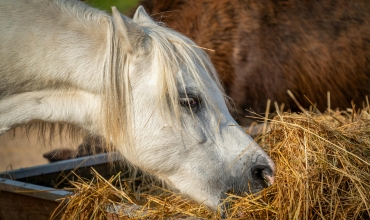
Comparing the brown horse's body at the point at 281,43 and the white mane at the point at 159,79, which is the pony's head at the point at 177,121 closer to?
the white mane at the point at 159,79

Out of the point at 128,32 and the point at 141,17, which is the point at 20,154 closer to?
the point at 141,17

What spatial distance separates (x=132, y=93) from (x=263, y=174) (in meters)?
0.67

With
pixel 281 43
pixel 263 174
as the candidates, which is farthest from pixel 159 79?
pixel 281 43

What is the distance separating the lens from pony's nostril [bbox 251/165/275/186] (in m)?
2.38

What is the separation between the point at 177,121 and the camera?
2.38 metres

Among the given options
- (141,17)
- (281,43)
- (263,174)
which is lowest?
(281,43)

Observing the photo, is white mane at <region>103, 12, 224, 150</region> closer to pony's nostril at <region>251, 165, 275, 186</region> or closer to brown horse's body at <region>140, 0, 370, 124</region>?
pony's nostril at <region>251, 165, 275, 186</region>

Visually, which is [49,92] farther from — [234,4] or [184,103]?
[234,4]

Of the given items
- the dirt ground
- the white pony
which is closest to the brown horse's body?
the dirt ground

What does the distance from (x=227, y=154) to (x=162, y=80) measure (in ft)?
1.43

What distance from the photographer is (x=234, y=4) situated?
442 centimetres

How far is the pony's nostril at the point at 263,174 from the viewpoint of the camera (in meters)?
2.38

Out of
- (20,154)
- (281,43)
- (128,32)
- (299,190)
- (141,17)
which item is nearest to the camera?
(299,190)

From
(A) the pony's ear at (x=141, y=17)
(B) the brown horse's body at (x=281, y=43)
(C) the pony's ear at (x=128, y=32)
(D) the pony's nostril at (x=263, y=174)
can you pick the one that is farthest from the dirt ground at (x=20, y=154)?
(D) the pony's nostril at (x=263, y=174)
